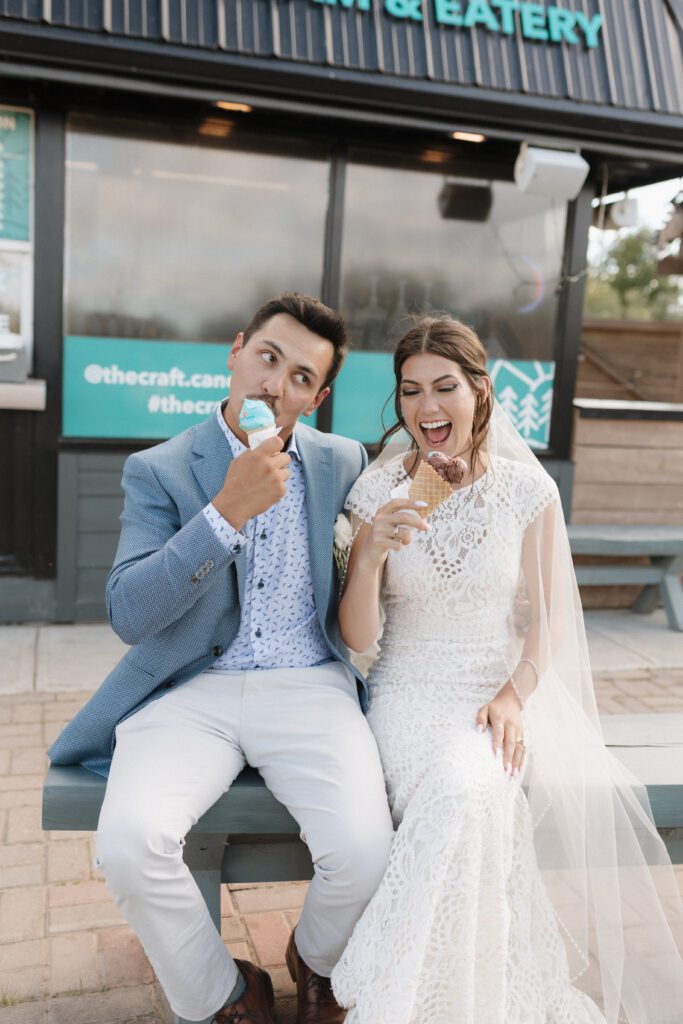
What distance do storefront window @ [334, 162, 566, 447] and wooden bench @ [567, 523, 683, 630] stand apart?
0.87 m

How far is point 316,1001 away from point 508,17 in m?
5.75

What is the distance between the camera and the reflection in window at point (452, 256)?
6.62 m

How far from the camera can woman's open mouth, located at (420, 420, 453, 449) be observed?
280 centimetres

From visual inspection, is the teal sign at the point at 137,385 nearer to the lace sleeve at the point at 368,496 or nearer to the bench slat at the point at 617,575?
the bench slat at the point at 617,575

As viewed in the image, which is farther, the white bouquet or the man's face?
the white bouquet

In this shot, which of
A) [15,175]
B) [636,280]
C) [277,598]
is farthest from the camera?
[636,280]

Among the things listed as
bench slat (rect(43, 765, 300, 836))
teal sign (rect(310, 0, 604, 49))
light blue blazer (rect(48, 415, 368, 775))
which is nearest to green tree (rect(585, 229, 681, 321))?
teal sign (rect(310, 0, 604, 49))

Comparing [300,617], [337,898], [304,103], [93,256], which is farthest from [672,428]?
[337,898]

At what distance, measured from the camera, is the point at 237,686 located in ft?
8.75

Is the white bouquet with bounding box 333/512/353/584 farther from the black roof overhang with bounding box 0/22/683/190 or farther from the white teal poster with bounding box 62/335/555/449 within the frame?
the black roof overhang with bounding box 0/22/683/190

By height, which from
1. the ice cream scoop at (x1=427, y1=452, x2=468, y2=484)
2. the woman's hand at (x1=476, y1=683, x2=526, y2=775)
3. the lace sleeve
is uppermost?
the ice cream scoop at (x1=427, y1=452, x2=468, y2=484)

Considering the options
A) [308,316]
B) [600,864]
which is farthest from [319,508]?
[600,864]

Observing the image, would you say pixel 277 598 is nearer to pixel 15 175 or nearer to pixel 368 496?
pixel 368 496

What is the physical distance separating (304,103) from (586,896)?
4.80 metres
